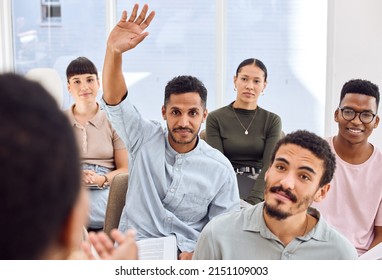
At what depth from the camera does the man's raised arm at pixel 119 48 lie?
192 cm

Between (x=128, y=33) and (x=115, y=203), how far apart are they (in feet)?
2.02

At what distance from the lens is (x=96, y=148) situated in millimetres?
2740

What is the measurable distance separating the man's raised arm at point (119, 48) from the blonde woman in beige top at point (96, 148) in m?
0.64

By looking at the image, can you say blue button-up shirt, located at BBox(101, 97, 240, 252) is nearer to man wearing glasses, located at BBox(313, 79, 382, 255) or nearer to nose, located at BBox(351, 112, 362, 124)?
man wearing glasses, located at BBox(313, 79, 382, 255)

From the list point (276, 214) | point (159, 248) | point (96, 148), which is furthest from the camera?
point (96, 148)

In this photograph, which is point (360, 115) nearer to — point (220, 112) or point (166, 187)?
point (166, 187)

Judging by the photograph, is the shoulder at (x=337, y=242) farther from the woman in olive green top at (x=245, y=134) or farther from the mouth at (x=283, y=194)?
the woman in olive green top at (x=245, y=134)

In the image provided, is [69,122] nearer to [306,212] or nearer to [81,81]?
Answer: [306,212]

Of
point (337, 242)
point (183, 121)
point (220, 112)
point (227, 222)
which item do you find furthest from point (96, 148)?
point (337, 242)

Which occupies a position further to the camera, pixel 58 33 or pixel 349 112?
pixel 58 33

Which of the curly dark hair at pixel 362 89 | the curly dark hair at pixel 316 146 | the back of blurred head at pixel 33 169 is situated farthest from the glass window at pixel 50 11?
the back of blurred head at pixel 33 169

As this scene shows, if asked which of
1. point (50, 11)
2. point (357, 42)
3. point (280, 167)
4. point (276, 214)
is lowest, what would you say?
point (276, 214)

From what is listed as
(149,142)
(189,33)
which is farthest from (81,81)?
(189,33)

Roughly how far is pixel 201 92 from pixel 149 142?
0.30 m
